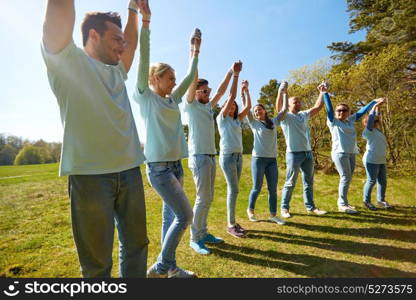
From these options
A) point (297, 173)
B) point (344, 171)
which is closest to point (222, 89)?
point (297, 173)

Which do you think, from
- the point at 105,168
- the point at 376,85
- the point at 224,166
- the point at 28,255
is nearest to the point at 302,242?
the point at 224,166

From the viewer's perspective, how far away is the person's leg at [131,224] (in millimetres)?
1673

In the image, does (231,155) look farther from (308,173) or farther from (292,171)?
(308,173)

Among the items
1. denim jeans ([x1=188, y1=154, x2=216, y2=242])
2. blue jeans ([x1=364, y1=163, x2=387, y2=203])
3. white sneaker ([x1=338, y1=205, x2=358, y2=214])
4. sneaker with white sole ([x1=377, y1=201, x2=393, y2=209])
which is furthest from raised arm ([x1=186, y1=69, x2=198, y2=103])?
sneaker with white sole ([x1=377, y1=201, x2=393, y2=209])

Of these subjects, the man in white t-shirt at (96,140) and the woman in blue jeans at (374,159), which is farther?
the woman in blue jeans at (374,159)

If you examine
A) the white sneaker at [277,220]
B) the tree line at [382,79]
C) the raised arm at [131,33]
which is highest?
the tree line at [382,79]

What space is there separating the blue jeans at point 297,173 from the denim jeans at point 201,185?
2.22m

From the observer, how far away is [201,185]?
336 cm

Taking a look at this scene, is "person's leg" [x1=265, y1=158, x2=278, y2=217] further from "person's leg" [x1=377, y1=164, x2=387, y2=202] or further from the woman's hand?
the woman's hand

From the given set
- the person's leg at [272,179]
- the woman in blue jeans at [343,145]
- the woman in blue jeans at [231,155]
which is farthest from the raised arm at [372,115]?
the woman in blue jeans at [231,155]

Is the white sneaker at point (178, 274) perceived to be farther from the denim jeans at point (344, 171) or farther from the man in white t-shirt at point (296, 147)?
the denim jeans at point (344, 171)

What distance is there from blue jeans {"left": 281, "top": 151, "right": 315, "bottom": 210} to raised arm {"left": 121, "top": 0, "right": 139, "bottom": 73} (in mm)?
3884

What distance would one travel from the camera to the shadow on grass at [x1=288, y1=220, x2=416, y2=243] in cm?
388

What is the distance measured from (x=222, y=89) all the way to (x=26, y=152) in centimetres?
4376
